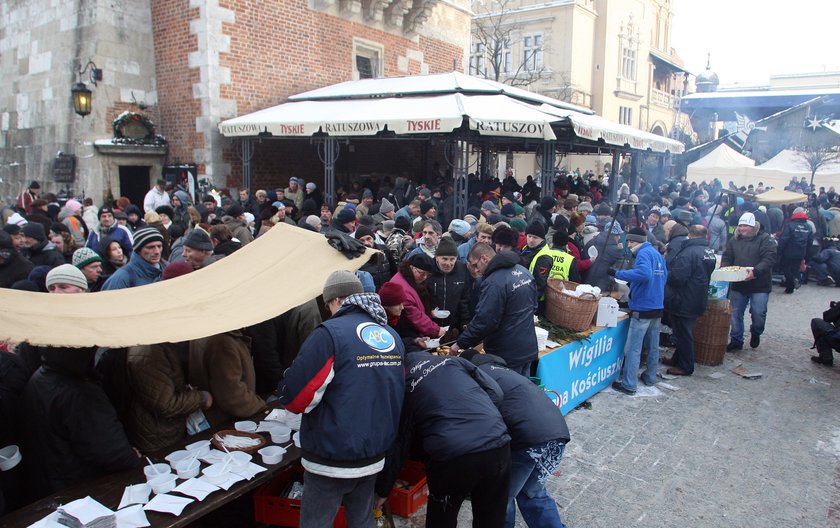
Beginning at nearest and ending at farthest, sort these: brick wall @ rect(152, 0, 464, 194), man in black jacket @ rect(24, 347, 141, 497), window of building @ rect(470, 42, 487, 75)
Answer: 1. man in black jacket @ rect(24, 347, 141, 497)
2. brick wall @ rect(152, 0, 464, 194)
3. window of building @ rect(470, 42, 487, 75)

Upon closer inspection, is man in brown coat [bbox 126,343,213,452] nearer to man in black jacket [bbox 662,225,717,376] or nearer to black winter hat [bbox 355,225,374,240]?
black winter hat [bbox 355,225,374,240]

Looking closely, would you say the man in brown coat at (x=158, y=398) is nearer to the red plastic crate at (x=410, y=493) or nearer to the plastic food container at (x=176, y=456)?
the plastic food container at (x=176, y=456)

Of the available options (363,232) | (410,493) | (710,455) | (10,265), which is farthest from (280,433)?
(710,455)

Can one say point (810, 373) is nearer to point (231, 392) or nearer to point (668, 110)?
point (231, 392)

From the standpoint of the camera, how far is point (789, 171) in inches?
982

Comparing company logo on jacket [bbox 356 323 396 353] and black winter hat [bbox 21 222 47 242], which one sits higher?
black winter hat [bbox 21 222 47 242]

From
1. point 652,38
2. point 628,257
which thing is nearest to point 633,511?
point 628,257

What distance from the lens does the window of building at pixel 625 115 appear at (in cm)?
3941

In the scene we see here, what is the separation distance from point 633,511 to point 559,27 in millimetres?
35508

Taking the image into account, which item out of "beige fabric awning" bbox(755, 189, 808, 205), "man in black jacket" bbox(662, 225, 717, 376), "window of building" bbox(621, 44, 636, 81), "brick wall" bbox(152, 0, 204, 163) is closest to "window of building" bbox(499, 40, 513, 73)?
"window of building" bbox(621, 44, 636, 81)

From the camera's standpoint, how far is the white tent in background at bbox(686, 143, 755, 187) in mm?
24625

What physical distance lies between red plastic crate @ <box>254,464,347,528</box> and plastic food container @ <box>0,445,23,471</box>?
1.37 metres

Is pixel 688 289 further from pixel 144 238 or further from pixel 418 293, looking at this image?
pixel 144 238

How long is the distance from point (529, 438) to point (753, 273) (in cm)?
611
